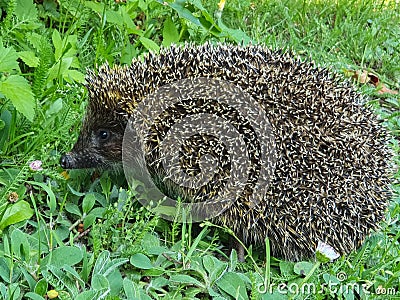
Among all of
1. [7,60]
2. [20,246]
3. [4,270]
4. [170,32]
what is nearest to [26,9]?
[7,60]

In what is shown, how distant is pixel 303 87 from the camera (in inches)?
148

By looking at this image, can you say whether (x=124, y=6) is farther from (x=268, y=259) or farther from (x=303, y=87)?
(x=268, y=259)

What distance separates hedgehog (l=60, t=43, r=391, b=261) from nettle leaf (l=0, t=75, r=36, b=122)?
42cm

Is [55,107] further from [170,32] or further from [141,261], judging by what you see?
[170,32]

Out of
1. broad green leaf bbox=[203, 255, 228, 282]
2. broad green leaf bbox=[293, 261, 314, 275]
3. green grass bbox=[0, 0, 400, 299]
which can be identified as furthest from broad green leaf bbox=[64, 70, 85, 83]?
broad green leaf bbox=[293, 261, 314, 275]

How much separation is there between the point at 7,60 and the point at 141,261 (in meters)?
1.52

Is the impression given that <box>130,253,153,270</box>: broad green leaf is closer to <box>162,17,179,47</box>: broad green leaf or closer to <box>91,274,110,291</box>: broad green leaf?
<box>91,274,110,291</box>: broad green leaf

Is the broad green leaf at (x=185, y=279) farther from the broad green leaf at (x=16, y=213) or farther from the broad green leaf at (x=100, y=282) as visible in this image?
the broad green leaf at (x=16, y=213)

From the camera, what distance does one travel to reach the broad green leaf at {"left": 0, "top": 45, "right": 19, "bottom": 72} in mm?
3750

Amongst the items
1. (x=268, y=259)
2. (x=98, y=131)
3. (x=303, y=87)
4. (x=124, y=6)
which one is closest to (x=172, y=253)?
(x=268, y=259)

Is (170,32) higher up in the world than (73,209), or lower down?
higher up

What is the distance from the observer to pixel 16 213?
3.52 meters

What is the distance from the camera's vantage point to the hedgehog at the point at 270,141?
362 cm

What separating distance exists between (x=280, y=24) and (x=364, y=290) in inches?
149
